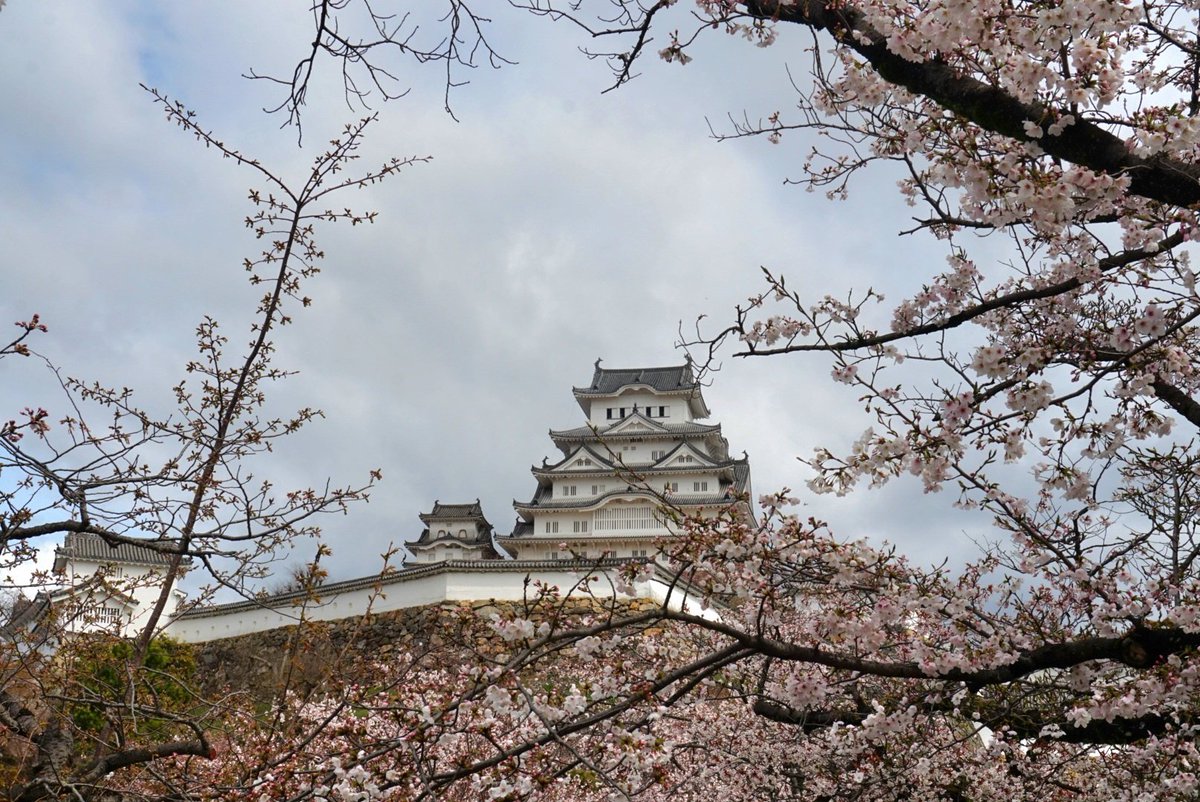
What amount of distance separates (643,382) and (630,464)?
5.72 meters

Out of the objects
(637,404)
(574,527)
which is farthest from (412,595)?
(637,404)

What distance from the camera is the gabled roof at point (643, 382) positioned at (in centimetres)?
3650

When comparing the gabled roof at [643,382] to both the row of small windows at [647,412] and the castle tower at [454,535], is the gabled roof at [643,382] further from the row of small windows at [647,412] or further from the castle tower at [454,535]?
the castle tower at [454,535]

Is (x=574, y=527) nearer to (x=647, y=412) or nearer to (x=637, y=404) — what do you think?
(x=647, y=412)

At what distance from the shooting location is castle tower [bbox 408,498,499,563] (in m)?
34.2

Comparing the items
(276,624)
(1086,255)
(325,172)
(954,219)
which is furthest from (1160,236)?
(276,624)

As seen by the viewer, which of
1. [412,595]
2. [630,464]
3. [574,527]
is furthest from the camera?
[574,527]

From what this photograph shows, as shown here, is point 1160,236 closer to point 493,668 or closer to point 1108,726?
point 1108,726

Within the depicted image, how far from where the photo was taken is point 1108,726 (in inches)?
196

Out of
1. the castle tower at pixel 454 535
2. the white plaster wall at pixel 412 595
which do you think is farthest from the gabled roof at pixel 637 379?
the white plaster wall at pixel 412 595

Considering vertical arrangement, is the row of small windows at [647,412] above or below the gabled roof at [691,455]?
above

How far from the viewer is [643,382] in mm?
36938

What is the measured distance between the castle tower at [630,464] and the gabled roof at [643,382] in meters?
0.05

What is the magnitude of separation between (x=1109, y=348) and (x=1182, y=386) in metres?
1.66
